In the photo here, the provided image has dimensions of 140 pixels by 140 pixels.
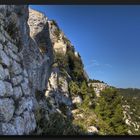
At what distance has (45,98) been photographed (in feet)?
18.5

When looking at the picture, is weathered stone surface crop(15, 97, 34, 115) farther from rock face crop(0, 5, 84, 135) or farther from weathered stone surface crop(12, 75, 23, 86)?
weathered stone surface crop(12, 75, 23, 86)

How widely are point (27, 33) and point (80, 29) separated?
2.97 ft

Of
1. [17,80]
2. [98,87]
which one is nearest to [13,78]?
[17,80]

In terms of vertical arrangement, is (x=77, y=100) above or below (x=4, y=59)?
below

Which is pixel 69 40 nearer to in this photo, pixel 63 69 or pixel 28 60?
pixel 28 60

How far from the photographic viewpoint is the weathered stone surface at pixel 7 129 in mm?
4226

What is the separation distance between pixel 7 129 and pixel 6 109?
201 millimetres

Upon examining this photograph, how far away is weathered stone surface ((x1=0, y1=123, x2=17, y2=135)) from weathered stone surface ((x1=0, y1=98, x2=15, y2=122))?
52 mm

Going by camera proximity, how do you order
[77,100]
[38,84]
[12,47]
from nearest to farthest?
[12,47] < [38,84] < [77,100]

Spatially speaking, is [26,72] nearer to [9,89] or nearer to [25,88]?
[25,88]

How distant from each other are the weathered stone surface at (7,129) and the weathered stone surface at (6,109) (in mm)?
52

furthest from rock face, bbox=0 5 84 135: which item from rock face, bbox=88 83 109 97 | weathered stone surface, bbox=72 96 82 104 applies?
rock face, bbox=88 83 109 97

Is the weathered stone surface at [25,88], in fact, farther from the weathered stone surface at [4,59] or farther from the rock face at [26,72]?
the weathered stone surface at [4,59]

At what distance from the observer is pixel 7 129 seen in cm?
427
